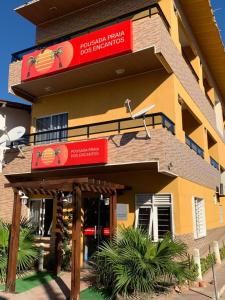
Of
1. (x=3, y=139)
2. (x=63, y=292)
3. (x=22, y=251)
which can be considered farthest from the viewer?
(x=3, y=139)

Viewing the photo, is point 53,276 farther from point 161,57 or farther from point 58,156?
point 161,57

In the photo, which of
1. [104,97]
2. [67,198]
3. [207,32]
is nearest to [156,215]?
[67,198]

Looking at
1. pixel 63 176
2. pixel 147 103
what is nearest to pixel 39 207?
pixel 63 176

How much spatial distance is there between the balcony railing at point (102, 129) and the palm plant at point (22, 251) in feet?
15.7

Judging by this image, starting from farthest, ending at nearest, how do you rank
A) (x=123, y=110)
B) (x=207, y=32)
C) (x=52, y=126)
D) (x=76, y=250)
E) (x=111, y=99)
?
(x=207, y=32) < (x=52, y=126) < (x=111, y=99) < (x=123, y=110) < (x=76, y=250)

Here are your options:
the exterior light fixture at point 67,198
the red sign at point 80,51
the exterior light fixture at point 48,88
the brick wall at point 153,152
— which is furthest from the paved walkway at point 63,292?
the exterior light fixture at point 48,88

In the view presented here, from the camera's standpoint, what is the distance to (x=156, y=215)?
1421 cm

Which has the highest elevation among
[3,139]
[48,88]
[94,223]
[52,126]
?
[48,88]

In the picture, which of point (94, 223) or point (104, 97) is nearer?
point (94, 223)

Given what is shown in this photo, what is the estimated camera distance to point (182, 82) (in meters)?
16.4

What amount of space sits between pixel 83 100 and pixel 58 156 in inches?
158

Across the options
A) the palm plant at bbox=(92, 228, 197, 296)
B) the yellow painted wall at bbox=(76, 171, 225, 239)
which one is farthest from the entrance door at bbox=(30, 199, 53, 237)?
the palm plant at bbox=(92, 228, 197, 296)

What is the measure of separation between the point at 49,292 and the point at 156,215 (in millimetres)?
5265

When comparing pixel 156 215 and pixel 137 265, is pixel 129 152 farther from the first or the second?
pixel 137 265
